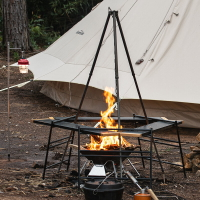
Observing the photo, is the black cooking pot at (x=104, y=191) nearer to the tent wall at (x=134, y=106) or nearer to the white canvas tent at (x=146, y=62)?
the white canvas tent at (x=146, y=62)

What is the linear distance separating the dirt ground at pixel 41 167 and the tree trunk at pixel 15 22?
14.3ft

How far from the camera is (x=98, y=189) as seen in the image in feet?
13.2

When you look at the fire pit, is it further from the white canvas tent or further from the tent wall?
the tent wall

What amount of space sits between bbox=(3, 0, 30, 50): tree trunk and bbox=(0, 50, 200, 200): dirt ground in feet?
14.3

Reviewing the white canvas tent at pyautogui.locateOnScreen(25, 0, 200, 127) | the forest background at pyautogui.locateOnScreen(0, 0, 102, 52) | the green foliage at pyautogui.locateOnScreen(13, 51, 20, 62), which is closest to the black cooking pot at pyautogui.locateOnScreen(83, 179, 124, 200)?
the white canvas tent at pyautogui.locateOnScreen(25, 0, 200, 127)

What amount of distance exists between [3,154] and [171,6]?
4409 millimetres

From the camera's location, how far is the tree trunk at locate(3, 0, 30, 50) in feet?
45.3

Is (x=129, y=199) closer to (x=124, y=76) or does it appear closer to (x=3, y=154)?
(x=3, y=154)

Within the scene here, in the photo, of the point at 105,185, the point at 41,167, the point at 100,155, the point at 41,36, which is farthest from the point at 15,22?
the point at 105,185

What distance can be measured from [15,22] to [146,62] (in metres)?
6.62

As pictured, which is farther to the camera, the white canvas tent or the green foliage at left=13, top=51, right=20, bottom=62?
the green foliage at left=13, top=51, right=20, bottom=62

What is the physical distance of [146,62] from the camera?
28.1 ft

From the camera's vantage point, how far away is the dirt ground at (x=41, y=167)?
461 cm

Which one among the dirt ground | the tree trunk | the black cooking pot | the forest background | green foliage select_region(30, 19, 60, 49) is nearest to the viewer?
the black cooking pot
